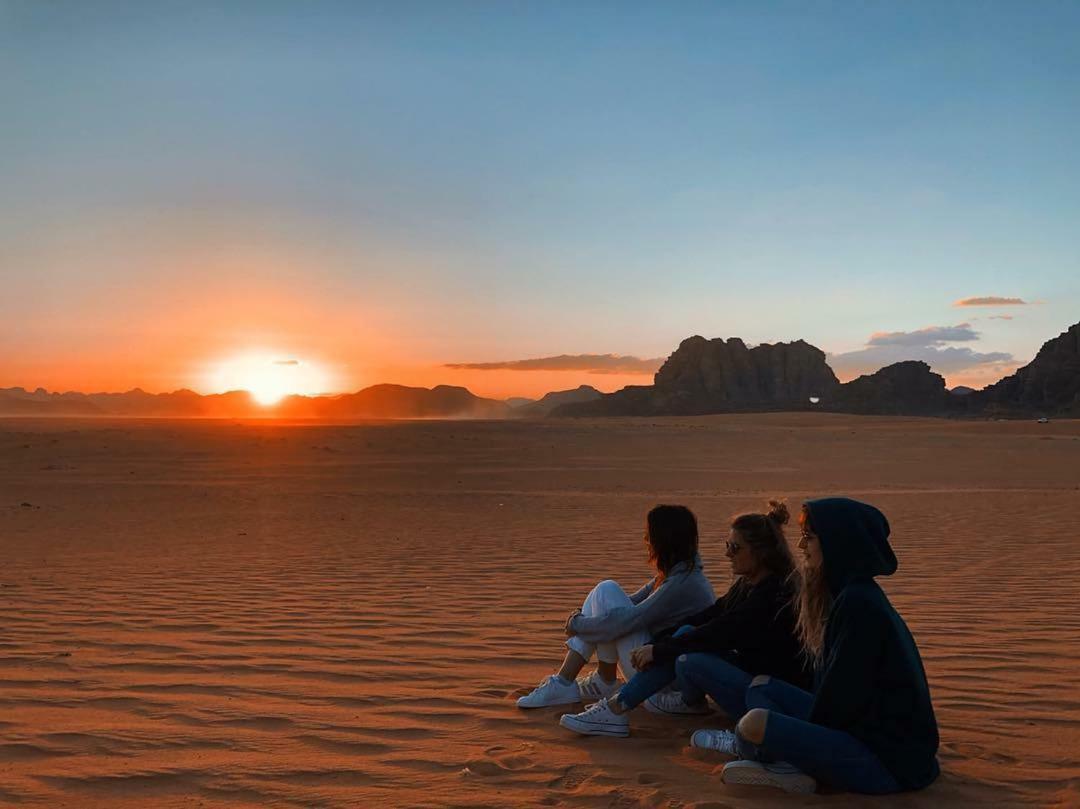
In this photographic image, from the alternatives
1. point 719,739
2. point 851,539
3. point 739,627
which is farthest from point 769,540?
point 719,739

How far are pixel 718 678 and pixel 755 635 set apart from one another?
0.90 feet

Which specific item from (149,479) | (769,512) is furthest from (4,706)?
(149,479)

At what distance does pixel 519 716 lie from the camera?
4938 mm

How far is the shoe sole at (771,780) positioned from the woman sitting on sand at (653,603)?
2.87 ft

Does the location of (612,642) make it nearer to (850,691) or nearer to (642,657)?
(642,657)

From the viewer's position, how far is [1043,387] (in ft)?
333

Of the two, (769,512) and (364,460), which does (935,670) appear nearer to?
(769,512)

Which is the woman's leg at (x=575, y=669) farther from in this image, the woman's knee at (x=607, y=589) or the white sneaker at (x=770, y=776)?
the white sneaker at (x=770, y=776)

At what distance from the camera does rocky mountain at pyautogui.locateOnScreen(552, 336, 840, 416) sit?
410 feet

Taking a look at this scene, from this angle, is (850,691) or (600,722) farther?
Answer: (600,722)

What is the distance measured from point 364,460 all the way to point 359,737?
26584 mm

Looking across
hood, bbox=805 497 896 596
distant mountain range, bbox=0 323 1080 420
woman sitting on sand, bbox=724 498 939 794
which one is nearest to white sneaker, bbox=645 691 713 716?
woman sitting on sand, bbox=724 498 939 794

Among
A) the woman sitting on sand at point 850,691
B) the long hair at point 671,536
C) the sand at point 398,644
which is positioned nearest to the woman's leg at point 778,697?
the woman sitting on sand at point 850,691

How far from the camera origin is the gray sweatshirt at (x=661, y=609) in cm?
470
